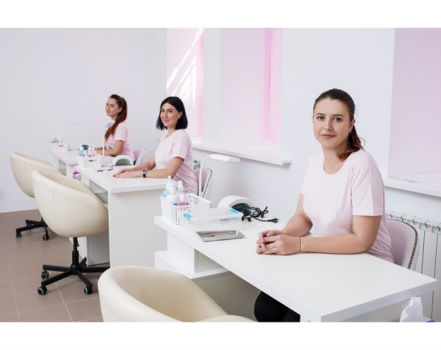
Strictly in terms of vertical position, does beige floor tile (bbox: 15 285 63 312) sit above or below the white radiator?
below

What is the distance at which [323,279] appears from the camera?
1.26m

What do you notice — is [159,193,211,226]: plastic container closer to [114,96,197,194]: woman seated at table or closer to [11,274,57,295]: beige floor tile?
[114,96,197,194]: woman seated at table

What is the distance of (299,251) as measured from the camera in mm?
1484

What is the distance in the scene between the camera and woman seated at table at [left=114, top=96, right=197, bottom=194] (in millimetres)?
3152

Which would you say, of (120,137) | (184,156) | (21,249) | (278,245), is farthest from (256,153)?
(278,245)

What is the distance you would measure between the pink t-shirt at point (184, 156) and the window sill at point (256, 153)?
2.07 ft

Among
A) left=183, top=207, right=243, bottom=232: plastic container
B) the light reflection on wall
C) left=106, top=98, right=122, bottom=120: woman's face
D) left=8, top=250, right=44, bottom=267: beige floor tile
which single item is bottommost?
left=8, top=250, right=44, bottom=267: beige floor tile

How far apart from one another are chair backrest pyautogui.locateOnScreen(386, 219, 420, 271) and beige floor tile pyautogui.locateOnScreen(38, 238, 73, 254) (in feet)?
9.47

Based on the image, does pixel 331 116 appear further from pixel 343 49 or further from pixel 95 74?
pixel 95 74

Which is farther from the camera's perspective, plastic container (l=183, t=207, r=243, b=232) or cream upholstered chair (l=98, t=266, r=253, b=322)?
plastic container (l=183, t=207, r=243, b=232)

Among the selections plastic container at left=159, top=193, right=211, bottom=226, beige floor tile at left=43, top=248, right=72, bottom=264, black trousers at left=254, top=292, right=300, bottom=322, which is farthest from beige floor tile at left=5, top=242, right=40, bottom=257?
black trousers at left=254, top=292, right=300, bottom=322

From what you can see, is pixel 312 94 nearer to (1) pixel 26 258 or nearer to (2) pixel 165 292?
(2) pixel 165 292

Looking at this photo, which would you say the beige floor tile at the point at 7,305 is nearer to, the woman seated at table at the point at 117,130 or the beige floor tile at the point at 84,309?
the beige floor tile at the point at 84,309

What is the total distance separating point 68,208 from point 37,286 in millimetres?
677
